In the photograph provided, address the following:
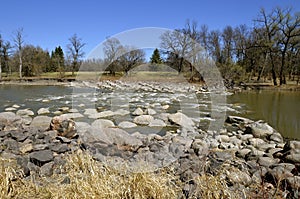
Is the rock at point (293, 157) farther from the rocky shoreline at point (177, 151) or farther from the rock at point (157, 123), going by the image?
the rock at point (157, 123)

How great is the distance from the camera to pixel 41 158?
11.3 ft

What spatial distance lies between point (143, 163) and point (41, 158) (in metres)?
1.58

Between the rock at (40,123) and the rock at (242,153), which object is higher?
the rock at (40,123)

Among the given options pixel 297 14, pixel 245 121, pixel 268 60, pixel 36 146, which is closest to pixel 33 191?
pixel 36 146

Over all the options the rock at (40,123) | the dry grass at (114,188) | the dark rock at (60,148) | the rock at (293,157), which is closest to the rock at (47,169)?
the dry grass at (114,188)

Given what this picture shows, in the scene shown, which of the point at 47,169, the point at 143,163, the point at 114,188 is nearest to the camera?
the point at 114,188

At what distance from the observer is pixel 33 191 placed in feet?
7.77

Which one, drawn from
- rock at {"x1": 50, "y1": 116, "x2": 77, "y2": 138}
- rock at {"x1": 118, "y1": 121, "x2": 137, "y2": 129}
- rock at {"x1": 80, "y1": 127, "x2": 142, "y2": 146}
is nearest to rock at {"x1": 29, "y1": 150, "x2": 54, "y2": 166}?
rock at {"x1": 80, "y1": 127, "x2": 142, "y2": 146}

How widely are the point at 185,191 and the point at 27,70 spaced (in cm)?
3318

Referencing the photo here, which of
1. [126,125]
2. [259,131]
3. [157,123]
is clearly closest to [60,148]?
[126,125]

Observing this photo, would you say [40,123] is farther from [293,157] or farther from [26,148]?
[293,157]

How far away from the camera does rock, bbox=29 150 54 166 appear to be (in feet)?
11.0

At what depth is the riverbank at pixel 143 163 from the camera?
7.40ft

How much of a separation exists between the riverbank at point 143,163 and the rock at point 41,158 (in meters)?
0.01
